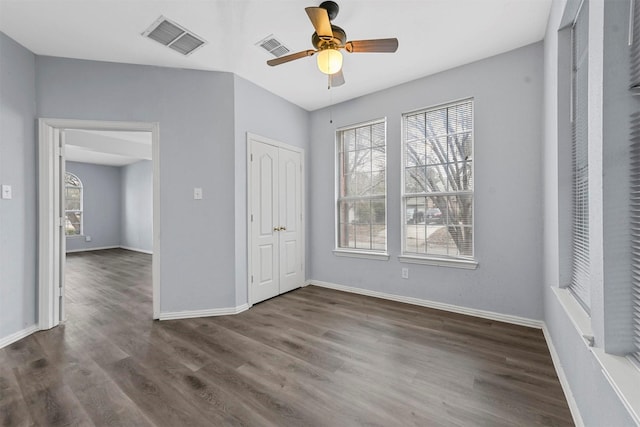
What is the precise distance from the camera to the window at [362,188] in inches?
151

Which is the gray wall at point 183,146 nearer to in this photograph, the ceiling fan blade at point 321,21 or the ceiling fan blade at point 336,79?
the ceiling fan blade at point 336,79

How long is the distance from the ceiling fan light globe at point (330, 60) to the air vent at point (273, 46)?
82 cm

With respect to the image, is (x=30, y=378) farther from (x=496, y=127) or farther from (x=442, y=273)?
(x=496, y=127)

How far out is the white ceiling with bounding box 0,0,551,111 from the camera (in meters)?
2.22

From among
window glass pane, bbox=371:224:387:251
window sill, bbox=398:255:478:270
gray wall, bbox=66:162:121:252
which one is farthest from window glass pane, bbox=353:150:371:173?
gray wall, bbox=66:162:121:252

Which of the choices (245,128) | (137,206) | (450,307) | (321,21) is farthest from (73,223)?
(450,307)

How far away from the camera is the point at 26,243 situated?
2709 millimetres

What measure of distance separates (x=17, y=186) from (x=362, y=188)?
3738 millimetres

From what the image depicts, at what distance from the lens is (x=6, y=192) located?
2.51 meters

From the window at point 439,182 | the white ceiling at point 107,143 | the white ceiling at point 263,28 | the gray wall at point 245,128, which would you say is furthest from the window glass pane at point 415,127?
the white ceiling at point 107,143

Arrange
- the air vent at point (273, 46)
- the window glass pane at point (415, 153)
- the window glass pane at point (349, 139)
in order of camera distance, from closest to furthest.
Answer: the air vent at point (273, 46), the window glass pane at point (415, 153), the window glass pane at point (349, 139)

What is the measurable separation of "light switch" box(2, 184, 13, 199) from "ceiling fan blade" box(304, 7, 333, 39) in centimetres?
302

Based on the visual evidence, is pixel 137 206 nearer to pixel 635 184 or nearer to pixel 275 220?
pixel 275 220

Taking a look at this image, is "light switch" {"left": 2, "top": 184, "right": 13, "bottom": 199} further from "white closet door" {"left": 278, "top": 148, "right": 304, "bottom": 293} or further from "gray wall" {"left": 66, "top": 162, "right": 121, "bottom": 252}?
"gray wall" {"left": 66, "top": 162, "right": 121, "bottom": 252}
